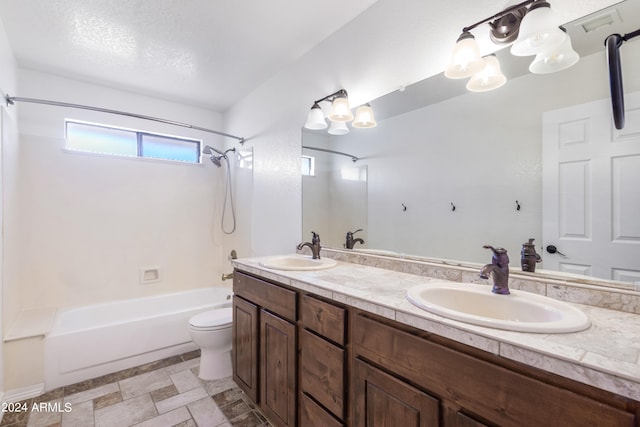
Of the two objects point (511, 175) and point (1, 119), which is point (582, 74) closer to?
point (511, 175)

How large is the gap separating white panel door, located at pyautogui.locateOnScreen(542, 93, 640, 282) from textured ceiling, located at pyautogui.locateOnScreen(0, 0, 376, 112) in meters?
1.29

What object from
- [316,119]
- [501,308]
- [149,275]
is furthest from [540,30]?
[149,275]

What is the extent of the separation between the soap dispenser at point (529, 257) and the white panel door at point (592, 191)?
39 millimetres

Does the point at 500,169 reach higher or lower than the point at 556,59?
lower

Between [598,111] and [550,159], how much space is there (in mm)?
208

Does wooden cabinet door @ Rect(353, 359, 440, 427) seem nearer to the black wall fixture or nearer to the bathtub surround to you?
the black wall fixture

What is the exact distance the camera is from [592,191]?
1056mm

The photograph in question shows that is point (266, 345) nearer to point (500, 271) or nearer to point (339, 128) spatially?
point (500, 271)

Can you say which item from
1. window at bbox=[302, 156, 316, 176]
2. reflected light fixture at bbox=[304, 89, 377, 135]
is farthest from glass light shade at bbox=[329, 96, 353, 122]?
window at bbox=[302, 156, 316, 176]

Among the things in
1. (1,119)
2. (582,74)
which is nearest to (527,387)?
(582,74)

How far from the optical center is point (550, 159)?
1146mm

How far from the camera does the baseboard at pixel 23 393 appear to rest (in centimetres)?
190

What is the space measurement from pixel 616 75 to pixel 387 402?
139 centimetres

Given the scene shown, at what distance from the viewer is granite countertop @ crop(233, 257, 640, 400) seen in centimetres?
58
